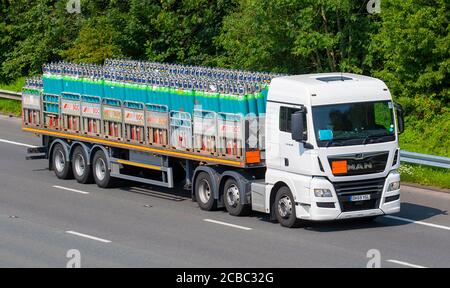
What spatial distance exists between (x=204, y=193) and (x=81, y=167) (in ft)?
14.6

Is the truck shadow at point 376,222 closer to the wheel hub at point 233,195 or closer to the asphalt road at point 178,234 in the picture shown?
the asphalt road at point 178,234

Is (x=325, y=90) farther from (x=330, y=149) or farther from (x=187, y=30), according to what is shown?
(x=187, y=30)

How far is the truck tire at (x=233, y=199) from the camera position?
22656 millimetres

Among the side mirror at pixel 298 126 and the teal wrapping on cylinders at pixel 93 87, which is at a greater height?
the teal wrapping on cylinders at pixel 93 87

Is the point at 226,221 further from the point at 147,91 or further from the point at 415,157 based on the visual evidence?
the point at 415,157

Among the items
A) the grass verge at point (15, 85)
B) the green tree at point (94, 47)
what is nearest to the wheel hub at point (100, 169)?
the green tree at point (94, 47)

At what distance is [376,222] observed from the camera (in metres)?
22.3

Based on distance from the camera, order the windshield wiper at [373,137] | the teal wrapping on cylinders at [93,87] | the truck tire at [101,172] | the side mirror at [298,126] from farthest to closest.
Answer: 1. the teal wrapping on cylinders at [93,87]
2. the truck tire at [101,172]
3. the windshield wiper at [373,137]
4. the side mirror at [298,126]

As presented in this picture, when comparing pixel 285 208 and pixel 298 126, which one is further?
pixel 285 208

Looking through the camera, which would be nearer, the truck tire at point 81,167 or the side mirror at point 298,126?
the side mirror at point 298,126

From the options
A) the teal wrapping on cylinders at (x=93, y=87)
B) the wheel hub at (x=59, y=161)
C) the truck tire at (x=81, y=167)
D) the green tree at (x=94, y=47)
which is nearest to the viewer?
the teal wrapping on cylinders at (x=93, y=87)

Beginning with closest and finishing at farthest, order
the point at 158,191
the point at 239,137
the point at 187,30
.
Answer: the point at 239,137 < the point at 158,191 < the point at 187,30

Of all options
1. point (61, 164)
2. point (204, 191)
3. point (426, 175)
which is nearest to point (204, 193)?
point (204, 191)

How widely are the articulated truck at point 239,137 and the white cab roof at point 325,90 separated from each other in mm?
23
